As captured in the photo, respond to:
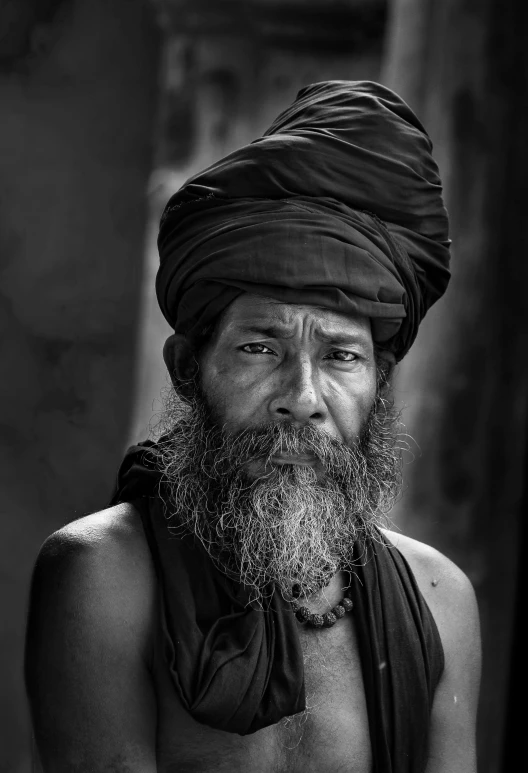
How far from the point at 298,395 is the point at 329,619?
62 cm

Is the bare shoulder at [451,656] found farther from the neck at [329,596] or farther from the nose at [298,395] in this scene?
the nose at [298,395]

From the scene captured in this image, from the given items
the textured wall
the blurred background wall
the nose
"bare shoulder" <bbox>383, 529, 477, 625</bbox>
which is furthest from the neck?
the textured wall

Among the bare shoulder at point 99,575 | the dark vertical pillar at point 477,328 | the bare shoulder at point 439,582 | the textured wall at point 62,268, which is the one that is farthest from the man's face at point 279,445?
the textured wall at point 62,268

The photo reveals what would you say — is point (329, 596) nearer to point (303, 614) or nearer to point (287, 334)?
point (303, 614)

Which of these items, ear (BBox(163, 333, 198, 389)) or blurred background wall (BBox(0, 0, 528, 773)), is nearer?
ear (BBox(163, 333, 198, 389))

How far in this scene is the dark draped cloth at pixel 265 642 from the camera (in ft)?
8.76

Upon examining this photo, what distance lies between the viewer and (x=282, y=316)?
9.46 ft

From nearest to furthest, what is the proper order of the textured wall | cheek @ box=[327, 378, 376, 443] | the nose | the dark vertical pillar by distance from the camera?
the nose < cheek @ box=[327, 378, 376, 443] < the dark vertical pillar < the textured wall

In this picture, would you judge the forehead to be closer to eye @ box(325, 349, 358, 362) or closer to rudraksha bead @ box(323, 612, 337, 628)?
eye @ box(325, 349, 358, 362)

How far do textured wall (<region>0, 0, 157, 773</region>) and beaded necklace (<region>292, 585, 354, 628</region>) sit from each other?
2414mm

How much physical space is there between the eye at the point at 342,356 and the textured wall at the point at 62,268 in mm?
2532

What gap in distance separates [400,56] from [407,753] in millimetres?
3190

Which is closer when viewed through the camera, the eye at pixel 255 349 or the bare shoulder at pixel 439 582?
the eye at pixel 255 349

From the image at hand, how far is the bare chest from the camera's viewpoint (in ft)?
9.05
